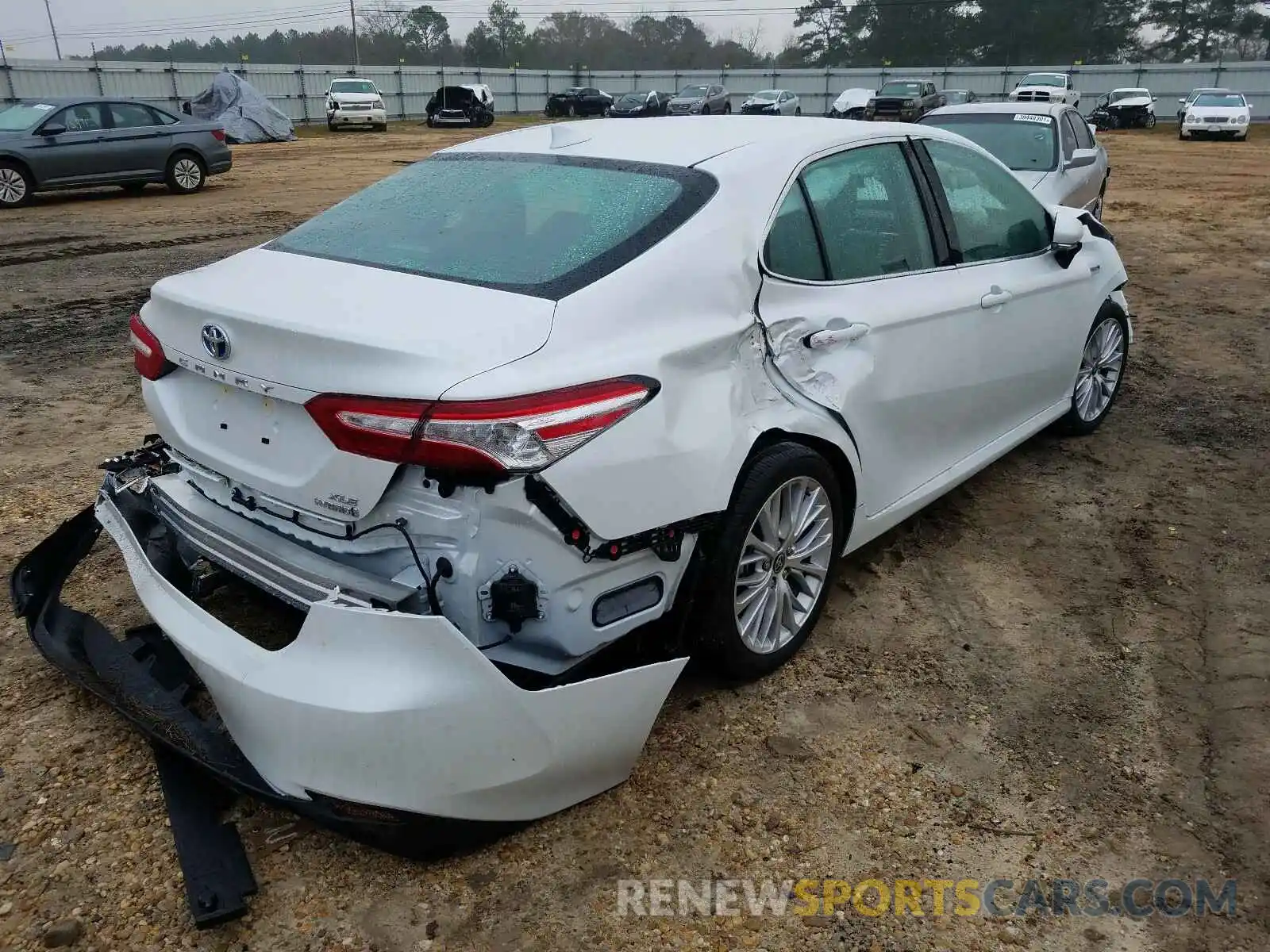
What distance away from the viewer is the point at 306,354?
234 cm

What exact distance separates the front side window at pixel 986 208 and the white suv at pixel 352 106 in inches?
1193

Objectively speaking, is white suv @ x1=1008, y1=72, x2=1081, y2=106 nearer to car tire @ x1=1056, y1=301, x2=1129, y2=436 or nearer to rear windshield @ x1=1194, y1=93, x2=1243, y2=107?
rear windshield @ x1=1194, y1=93, x2=1243, y2=107

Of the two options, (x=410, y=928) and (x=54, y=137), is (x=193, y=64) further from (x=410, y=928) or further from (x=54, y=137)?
(x=410, y=928)

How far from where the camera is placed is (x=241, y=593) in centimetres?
346

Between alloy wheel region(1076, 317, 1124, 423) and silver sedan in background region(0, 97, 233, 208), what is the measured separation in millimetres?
14087

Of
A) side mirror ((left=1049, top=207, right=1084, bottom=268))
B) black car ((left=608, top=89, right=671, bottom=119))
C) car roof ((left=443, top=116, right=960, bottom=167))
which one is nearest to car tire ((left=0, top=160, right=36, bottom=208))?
car roof ((left=443, top=116, right=960, bottom=167))

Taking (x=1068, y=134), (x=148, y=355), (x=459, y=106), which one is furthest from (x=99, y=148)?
(x=459, y=106)

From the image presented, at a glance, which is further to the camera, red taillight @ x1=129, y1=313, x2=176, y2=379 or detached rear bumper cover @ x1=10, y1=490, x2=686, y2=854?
red taillight @ x1=129, y1=313, x2=176, y2=379

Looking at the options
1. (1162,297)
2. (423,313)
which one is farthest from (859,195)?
(1162,297)

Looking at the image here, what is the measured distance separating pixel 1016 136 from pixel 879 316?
7704 millimetres

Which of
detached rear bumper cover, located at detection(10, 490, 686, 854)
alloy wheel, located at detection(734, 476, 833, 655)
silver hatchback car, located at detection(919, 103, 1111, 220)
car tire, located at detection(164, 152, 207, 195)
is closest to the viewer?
detached rear bumper cover, located at detection(10, 490, 686, 854)

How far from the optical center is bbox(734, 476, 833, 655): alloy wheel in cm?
294

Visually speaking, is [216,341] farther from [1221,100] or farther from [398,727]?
[1221,100]

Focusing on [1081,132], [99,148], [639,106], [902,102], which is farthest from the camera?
[639,106]
